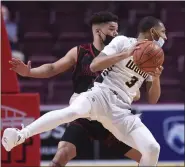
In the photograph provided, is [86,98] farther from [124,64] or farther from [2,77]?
[2,77]

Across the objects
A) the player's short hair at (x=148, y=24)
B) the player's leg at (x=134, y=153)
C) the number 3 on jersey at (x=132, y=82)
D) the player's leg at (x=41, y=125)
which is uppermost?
the player's short hair at (x=148, y=24)

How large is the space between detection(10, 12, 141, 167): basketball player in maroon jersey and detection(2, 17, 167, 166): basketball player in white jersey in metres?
0.49

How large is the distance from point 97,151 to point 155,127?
100cm

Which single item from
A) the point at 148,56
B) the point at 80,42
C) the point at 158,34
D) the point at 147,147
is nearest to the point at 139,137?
the point at 147,147

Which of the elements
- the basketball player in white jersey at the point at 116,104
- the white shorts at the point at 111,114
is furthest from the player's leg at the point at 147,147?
the white shorts at the point at 111,114

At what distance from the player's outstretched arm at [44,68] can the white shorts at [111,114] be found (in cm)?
64

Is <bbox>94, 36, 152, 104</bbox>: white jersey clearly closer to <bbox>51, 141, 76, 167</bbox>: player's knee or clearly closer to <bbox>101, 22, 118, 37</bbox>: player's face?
<bbox>101, 22, 118, 37</bbox>: player's face

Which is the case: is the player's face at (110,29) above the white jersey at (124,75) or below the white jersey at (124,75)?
above

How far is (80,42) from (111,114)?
266 inches

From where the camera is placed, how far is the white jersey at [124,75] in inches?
209

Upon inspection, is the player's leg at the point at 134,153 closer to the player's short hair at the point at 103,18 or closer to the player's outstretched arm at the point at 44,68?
the player's outstretched arm at the point at 44,68

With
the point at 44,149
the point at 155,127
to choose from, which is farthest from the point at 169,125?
the point at 44,149

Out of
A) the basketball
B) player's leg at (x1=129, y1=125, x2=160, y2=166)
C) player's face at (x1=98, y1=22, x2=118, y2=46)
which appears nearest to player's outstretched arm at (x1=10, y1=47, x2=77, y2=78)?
player's face at (x1=98, y1=22, x2=118, y2=46)

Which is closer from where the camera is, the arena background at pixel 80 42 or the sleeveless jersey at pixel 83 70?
the sleeveless jersey at pixel 83 70
